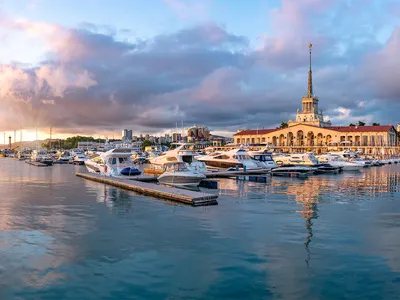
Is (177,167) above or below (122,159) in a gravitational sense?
below

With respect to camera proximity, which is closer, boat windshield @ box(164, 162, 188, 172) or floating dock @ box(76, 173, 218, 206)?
floating dock @ box(76, 173, 218, 206)

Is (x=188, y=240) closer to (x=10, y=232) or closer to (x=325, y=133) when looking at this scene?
(x=10, y=232)

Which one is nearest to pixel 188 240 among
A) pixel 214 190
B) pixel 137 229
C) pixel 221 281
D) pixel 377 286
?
pixel 137 229

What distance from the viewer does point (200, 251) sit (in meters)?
17.1

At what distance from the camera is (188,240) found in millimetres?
18938

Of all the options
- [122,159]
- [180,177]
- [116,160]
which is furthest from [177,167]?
[122,159]

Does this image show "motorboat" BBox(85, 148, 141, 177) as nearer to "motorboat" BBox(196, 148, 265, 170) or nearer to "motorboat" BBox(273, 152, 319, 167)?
"motorboat" BBox(196, 148, 265, 170)

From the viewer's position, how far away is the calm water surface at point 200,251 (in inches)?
514

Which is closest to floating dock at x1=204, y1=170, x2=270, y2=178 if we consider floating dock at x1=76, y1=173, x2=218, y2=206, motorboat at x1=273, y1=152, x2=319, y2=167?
floating dock at x1=76, y1=173, x2=218, y2=206

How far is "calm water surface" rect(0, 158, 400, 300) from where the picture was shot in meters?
13.1


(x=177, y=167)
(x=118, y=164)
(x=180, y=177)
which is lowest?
(x=180, y=177)

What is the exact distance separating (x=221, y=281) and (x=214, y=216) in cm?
1147

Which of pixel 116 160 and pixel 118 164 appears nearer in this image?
pixel 118 164

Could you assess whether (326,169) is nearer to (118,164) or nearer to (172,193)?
(118,164)
